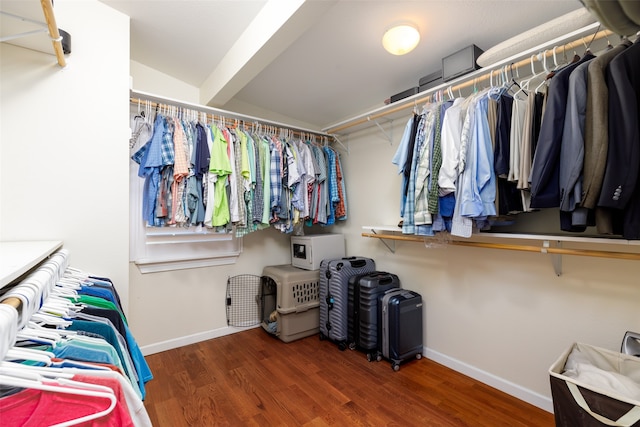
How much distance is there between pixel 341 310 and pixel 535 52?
2.15 metres

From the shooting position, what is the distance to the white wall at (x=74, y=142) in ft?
4.58

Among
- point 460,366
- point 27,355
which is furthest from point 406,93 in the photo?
point 27,355

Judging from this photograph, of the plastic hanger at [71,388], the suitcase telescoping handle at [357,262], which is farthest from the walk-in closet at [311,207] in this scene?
the suitcase telescoping handle at [357,262]

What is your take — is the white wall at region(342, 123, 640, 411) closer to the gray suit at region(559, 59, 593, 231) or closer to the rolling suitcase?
the rolling suitcase

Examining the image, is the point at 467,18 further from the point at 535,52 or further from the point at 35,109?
the point at 35,109

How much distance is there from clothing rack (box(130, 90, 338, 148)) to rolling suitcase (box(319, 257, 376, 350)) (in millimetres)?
1320

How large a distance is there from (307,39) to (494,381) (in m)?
2.62

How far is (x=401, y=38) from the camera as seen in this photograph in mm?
1645

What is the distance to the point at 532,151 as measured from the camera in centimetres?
135

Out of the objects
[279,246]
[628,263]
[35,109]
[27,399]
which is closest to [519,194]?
[628,263]

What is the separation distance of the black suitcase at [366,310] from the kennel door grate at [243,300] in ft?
3.32

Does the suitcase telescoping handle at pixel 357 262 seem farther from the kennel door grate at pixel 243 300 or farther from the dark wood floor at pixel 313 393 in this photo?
the kennel door grate at pixel 243 300

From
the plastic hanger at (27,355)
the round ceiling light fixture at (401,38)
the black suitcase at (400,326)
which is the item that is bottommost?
the black suitcase at (400,326)

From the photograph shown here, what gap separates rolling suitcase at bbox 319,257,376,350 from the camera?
245 centimetres
